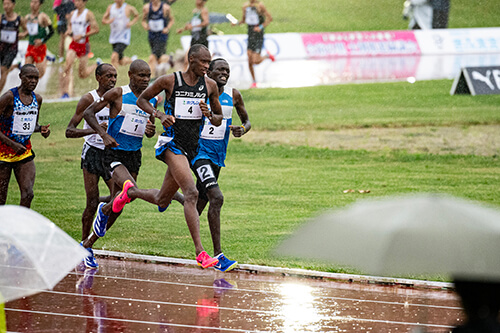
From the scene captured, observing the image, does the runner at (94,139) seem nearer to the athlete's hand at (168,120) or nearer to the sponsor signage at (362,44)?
the athlete's hand at (168,120)

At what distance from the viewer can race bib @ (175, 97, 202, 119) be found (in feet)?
25.4

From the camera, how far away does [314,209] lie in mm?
12867

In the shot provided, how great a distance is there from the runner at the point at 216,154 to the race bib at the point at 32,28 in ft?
44.5

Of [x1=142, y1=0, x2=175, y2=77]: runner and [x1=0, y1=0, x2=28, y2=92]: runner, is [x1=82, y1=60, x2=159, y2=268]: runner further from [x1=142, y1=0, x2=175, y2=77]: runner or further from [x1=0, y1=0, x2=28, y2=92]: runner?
[x1=142, y1=0, x2=175, y2=77]: runner

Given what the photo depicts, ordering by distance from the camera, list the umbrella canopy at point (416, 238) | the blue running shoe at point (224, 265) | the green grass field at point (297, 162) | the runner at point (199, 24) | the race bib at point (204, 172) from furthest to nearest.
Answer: the runner at point (199, 24) → the green grass field at point (297, 162) → the race bib at point (204, 172) → the blue running shoe at point (224, 265) → the umbrella canopy at point (416, 238)

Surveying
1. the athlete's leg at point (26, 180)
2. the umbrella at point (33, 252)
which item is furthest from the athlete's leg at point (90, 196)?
the umbrella at point (33, 252)

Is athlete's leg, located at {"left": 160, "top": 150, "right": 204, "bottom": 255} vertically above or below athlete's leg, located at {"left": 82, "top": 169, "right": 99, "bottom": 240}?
above

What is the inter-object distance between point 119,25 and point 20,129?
12908 mm

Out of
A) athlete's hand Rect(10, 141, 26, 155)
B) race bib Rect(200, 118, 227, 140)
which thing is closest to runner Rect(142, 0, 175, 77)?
athlete's hand Rect(10, 141, 26, 155)

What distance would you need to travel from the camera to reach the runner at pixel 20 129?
346 inches

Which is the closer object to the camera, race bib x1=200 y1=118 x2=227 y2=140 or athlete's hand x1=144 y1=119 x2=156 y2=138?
athlete's hand x1=144 y1=119 x2=156 y2=138

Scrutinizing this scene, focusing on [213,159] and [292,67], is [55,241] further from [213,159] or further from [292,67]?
[292,67]

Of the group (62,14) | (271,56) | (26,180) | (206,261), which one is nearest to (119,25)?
(62,14)

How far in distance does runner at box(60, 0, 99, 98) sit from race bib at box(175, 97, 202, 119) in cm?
1305
